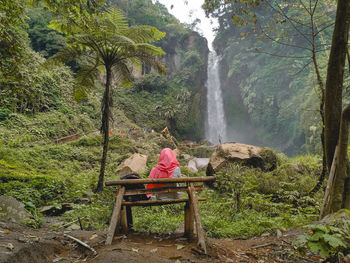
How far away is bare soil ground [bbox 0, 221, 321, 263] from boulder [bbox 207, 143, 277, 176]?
18.1 feet

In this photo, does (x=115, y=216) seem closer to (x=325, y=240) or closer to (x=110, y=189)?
(x=325, y=240)

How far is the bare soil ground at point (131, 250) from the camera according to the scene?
2.14 meters

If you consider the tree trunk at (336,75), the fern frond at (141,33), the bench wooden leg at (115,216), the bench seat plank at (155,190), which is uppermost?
the fern frond at (141,33)

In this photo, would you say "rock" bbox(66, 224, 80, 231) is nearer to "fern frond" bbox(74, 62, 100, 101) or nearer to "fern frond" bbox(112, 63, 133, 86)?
"fern frond" bbox(74, 62, 100, 101)

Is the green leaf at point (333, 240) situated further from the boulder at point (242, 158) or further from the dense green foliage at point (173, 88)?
the dense green foliage at point (173, 88)

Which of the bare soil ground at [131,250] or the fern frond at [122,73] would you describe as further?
the fern frond at [122,73]

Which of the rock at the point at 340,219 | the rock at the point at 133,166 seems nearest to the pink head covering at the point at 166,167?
the rock at the point at 340,219

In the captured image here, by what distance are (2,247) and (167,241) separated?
1817mm

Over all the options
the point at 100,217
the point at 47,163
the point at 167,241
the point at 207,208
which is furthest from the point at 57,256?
the point at 47,163

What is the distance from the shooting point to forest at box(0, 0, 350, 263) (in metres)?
2.45

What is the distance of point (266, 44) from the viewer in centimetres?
3100

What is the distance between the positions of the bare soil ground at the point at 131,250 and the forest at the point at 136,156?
2 centimetres

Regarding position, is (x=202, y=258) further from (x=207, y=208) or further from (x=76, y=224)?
(x=207, y=208)

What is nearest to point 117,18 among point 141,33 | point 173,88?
point 141,33
